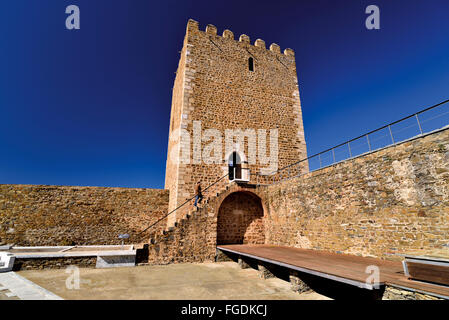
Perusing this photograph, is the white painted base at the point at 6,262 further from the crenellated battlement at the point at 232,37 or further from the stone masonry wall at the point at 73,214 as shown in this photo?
the crenellated battlement at the point at 232,37

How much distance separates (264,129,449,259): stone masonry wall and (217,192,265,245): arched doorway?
1.88 metres

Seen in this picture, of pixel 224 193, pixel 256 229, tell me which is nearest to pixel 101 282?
pixel 224 193

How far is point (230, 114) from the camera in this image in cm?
1221

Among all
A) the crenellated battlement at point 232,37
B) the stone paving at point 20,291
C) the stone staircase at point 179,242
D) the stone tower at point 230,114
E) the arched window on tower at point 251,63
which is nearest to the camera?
the stone paving at point 20,291

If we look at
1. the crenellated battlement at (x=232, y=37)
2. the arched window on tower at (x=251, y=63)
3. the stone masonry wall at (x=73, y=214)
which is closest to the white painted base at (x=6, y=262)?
the stone masonry wall at (x=73, y=214)

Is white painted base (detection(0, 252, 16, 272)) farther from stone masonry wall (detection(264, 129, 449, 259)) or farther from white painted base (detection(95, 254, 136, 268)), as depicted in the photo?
stone masonry wall (detection(264, 129, 449, 259))

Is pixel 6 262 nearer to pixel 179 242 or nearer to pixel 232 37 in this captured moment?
pixel 179 242

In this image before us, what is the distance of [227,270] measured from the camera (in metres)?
7.52

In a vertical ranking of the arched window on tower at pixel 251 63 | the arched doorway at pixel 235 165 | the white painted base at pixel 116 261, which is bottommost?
the white painted base at pixel 116 261

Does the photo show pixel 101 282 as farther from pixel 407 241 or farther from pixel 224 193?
pixel 407 241

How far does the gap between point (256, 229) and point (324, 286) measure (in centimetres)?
505

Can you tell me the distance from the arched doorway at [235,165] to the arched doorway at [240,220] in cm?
143

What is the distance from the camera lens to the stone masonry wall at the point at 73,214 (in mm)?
10219

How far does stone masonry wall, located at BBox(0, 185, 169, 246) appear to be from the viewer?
1022 centimetres
